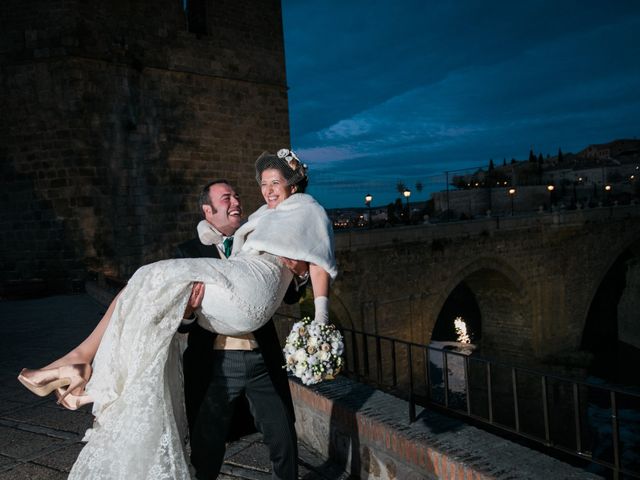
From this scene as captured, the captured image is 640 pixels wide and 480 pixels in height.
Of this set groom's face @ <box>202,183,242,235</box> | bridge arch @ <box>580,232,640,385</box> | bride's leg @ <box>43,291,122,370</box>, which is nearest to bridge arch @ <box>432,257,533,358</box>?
bridge arch @ <box>580,232,640,385</box>

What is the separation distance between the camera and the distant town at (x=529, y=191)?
→ 118 ft

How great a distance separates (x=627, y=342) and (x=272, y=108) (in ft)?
79.8

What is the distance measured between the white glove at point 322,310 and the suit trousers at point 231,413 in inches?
12.6

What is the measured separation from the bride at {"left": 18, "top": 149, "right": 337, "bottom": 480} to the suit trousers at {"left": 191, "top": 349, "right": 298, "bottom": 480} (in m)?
0.14

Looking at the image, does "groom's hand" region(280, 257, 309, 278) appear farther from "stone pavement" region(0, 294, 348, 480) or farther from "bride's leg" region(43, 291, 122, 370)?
"stone pavement" region(0, 294, 348, 480)

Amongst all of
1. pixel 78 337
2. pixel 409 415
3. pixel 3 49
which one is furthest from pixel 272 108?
pixel 409 415

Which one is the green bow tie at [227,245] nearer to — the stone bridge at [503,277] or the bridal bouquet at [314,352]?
the bridal bouquet at [314,352]

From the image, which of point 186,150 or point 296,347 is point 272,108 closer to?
point 186,150

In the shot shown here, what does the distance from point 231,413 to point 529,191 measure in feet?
174

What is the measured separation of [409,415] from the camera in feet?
9.00

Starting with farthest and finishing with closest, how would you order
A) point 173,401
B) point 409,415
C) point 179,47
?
1. point 179,47
2. point 409,415
3. point 173,401

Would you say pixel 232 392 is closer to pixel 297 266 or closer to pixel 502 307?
pixel 297 266

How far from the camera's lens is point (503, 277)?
1820 centimetres

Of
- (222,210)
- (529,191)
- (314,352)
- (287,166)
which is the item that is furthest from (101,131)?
(529,191)
